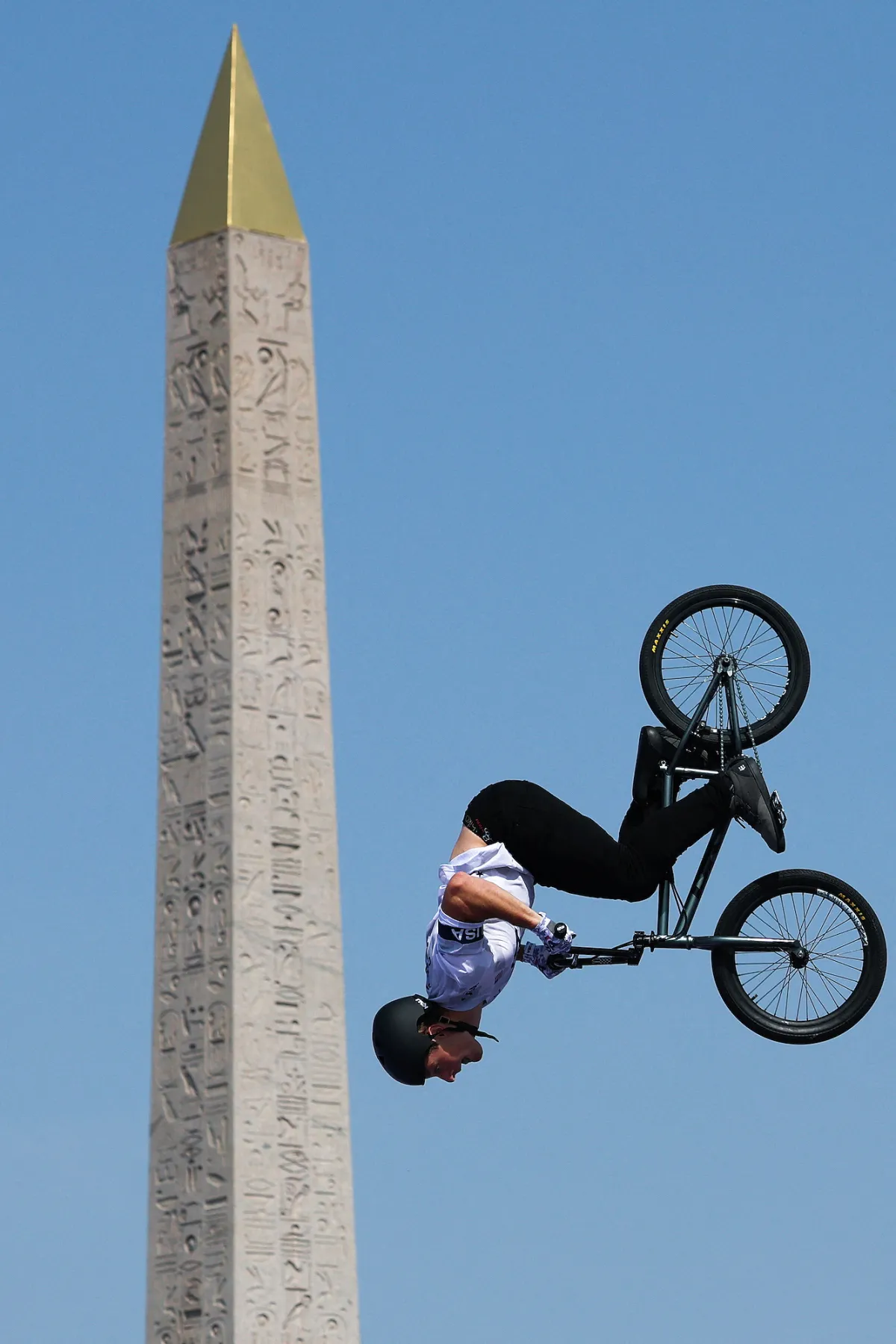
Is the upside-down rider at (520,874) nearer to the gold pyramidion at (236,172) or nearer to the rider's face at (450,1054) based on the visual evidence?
the rider's face at (450,1054)

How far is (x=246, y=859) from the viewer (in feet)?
55.1

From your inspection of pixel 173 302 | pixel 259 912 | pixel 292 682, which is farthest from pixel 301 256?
pixel 259 912

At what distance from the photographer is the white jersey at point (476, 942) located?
20.2m

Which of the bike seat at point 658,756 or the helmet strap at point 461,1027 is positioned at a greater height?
the bike seat at point 658,756

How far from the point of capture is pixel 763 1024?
832 inches

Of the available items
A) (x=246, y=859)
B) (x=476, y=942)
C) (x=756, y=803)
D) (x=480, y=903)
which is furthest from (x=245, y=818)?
(x=756, y=803)

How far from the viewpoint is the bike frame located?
20453 millimetres

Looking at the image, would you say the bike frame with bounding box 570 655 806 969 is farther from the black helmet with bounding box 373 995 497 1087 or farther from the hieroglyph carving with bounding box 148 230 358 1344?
the hieroglyph carving with bounding box 148 230 358 1344

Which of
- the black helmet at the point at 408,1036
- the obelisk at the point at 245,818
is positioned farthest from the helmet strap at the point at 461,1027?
the obelisk at the point at 245,818

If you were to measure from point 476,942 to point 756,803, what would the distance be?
1775 millimetres

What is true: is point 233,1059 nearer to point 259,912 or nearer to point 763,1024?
point 259,912

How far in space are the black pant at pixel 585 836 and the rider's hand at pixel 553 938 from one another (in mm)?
453

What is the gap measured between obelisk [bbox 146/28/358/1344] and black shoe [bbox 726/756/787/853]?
4.04 metres

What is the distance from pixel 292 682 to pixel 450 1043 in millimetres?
4171
